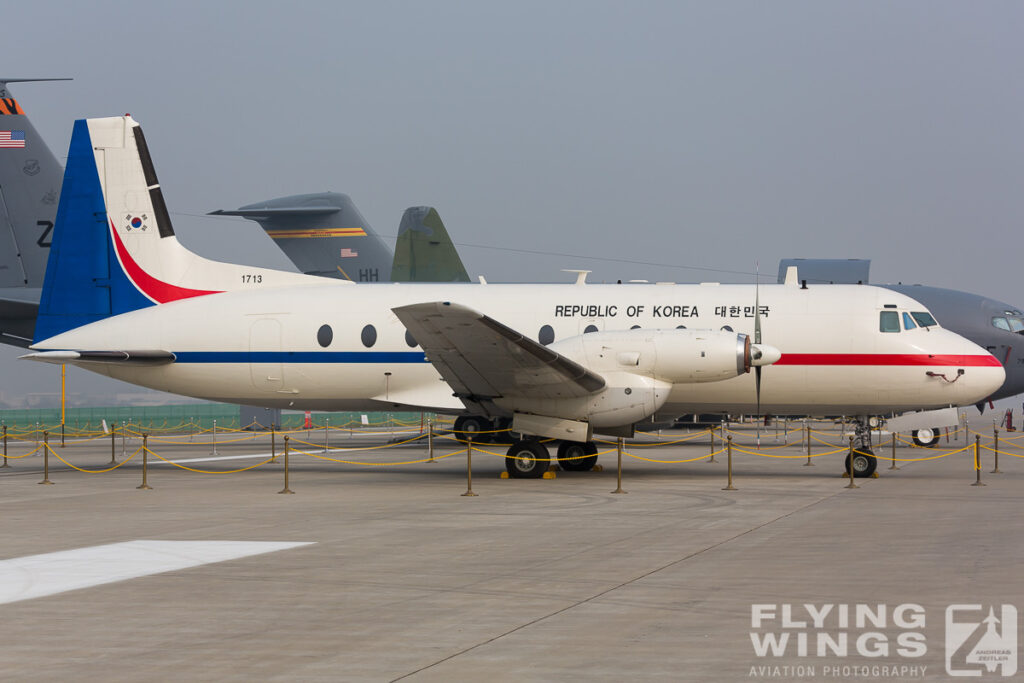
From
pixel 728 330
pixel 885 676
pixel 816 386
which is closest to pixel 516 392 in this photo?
pixel 728 330

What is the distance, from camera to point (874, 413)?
67.8 feet

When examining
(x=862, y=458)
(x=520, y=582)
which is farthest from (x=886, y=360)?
(x=520, y=582)

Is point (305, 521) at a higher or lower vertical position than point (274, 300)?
lower

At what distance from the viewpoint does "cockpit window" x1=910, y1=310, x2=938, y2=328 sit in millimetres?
20344

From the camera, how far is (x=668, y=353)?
62.0ft

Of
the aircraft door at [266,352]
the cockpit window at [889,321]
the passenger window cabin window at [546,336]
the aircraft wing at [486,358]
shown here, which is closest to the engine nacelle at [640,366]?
the aircraft wing at [486,358]

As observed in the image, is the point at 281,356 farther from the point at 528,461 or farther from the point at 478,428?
the point at 478,428

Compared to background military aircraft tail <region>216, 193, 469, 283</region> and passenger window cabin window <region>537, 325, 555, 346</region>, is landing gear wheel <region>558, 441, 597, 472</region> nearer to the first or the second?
passenger window cabin window <region>537, 325, 555, 346</region>

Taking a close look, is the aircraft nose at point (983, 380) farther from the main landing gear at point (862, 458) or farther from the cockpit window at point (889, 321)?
Answer: the main landing gear at point (862, 458)

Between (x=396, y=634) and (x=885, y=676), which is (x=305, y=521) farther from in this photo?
(x=885, y=676)

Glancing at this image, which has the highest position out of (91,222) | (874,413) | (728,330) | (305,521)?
(91,222)

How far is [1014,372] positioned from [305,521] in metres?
22.1

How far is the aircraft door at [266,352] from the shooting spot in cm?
2158

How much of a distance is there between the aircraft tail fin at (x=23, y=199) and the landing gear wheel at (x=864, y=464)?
24.3m
